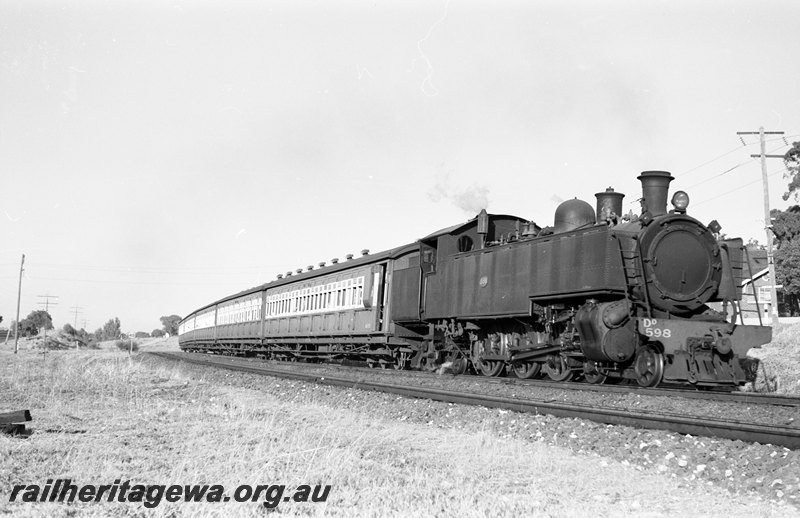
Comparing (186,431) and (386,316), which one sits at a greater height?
(386,316)

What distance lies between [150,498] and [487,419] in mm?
5058

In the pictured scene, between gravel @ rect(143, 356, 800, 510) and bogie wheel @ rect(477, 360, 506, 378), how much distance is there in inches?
79.1

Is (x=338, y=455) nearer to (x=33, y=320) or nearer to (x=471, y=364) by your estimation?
(x=471, y=364)

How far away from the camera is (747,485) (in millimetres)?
5754

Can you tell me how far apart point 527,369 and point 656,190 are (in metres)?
4.16

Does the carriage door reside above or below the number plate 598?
above

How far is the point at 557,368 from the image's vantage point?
1317 cm

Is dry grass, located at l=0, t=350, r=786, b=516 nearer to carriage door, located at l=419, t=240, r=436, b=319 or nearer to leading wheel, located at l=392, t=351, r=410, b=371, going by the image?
carriage door, located at l=419, t=240, r=436, b=319

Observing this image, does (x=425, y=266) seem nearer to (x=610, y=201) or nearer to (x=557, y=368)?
(x=557, y=368)

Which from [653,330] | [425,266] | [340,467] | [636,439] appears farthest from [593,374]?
[340,467]

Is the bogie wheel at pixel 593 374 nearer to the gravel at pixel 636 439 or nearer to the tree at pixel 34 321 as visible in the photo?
the gravel at pixel 636 439

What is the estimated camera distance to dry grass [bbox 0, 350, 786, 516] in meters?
5.08

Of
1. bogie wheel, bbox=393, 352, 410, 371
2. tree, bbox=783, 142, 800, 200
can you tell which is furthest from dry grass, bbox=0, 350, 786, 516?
tree, bbox=783, 142, 800, 200

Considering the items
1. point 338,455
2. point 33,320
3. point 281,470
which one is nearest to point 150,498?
point 281,470
